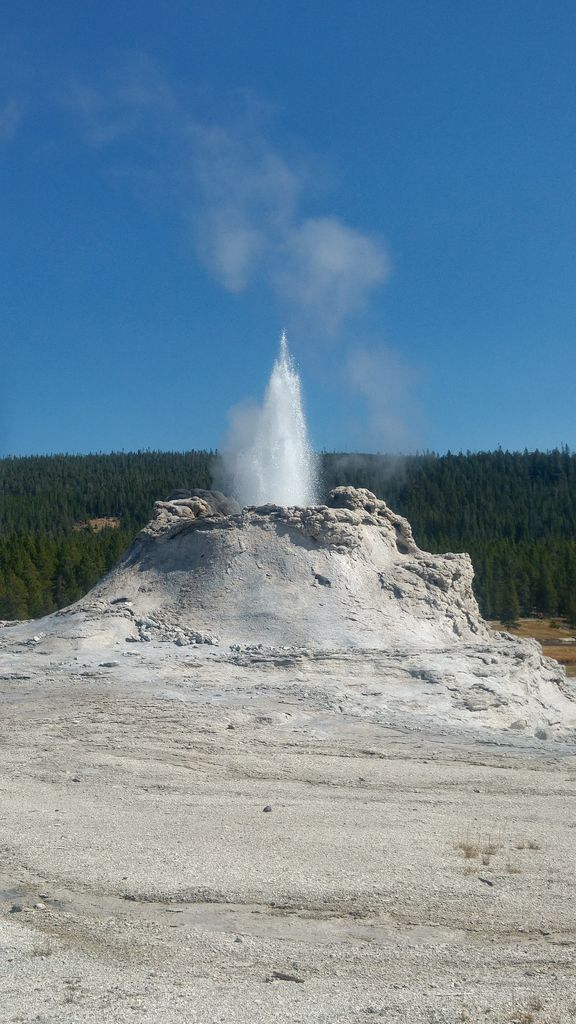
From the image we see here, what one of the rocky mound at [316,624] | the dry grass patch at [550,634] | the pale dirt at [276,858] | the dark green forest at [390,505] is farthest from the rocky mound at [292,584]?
the dark green forest at [390,505]

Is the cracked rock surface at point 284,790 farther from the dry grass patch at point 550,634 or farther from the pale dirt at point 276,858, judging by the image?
the dry grass patch at point 550,634

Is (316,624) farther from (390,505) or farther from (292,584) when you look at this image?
(390,505)

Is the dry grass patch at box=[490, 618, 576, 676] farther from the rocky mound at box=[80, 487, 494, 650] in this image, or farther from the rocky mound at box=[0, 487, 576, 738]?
the rocky mound at box=[0, 487, 576, 738]

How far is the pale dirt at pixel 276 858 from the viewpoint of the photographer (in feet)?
20.9

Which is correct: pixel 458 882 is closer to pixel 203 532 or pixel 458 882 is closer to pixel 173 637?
pixel 173 637

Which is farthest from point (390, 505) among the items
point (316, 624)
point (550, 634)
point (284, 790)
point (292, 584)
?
point (284, 790)

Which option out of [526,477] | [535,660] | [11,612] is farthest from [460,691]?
[526,477]

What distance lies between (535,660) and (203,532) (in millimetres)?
8926

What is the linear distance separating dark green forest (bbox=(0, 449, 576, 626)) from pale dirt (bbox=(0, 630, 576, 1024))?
36.0 metres

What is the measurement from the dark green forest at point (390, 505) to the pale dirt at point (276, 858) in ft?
118

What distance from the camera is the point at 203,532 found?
22734 mm

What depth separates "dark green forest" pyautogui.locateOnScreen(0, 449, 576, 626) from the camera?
58531 millimetres

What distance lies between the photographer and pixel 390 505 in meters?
111

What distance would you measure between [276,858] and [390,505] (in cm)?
10280
